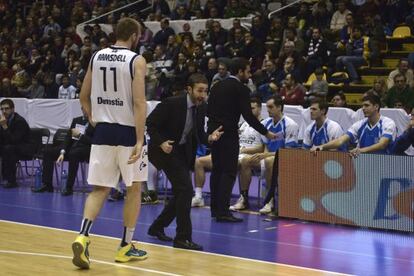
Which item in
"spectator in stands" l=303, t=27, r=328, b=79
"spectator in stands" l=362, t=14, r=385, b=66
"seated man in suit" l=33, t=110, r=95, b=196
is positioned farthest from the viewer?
"spectator in stands" l=303, t=27, r=328, b=79

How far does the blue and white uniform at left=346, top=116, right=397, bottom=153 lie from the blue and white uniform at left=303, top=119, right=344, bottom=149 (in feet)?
0.79

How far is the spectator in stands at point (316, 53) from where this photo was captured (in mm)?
17406

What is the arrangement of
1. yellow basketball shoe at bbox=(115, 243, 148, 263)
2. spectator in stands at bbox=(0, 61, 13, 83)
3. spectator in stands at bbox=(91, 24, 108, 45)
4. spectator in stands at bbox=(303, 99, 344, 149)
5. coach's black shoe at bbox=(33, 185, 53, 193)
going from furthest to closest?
spectator in stands at bbox=(0, 61, 13, 83) < spectator in stands at bbox=(91, 24, 108, 45) < coach's black shoe at bbox=(33, 185, 53, 193) < spectator in stands at bbox=(303, 99, 344, 149) < yellow basketball shoe at bbox=(115, 243, 148, 263)

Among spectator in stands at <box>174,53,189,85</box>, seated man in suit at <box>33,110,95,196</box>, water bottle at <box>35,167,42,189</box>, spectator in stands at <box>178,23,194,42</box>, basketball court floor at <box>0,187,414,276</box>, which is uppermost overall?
spectator in stands at <box>178,23,194,42</box>

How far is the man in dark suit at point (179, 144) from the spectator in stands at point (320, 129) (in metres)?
2.21

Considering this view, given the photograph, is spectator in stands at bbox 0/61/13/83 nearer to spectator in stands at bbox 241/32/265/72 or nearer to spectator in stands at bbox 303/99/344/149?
spectator in stands at bbox 241/32/265/72

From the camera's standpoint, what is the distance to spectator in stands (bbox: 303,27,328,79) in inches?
685

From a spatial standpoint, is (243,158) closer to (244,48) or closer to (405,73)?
(405,73)

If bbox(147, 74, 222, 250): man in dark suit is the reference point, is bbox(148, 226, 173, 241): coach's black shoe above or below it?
below

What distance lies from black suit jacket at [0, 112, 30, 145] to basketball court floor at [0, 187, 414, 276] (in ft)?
7.83

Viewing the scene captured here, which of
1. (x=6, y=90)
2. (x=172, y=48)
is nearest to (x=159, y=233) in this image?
(x=172, y=48)

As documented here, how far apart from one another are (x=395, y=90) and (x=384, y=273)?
7.59 metres

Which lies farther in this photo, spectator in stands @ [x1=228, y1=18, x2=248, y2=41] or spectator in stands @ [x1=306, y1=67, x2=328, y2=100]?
spectator in stands @ [x1=228, y1=18, x2=248, y2=41]

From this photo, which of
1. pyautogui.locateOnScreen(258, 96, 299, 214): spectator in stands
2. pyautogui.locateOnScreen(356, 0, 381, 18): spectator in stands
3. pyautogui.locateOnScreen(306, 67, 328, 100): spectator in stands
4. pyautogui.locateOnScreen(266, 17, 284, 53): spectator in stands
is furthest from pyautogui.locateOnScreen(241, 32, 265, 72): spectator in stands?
pyautogui.locateOnScreen(258, 96, 299, 214): spectator in stands
